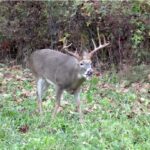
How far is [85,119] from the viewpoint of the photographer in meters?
8.98

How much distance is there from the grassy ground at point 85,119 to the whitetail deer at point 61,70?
1.06 feet

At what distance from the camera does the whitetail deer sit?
30.0 ft

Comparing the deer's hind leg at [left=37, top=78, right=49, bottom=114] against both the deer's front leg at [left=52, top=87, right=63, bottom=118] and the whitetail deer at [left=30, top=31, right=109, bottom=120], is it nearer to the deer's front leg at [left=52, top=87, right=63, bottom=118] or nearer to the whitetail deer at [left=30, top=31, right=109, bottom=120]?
the whitetail deer at [left=30, top=31, right=109, bottom=120]

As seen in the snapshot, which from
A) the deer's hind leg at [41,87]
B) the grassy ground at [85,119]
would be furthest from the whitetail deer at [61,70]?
the grassy ground at [85,119]

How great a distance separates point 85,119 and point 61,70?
1077 mm

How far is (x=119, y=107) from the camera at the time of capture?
980 centimetres

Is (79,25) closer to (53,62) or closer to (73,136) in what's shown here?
(53,62)

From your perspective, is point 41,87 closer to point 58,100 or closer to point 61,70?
point 61,70

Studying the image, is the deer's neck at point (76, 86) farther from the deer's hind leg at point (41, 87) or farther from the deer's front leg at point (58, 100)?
the deer's hind leg at point (41, 87)

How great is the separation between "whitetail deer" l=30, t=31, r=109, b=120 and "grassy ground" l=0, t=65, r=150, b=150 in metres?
0.32

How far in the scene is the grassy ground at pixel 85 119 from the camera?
757cm

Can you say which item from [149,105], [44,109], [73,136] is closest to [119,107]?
[149,105]

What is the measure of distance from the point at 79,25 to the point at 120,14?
3.53ft

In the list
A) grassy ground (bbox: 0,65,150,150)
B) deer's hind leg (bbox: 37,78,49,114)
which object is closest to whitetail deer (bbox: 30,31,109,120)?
→ deer's hind leg (bbox: 37,78,49,114)
